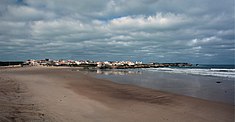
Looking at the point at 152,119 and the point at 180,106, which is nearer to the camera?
the point at 152,119

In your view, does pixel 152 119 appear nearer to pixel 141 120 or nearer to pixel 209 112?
pixel 141 120

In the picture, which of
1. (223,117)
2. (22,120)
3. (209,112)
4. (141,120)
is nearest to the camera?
(22,120)

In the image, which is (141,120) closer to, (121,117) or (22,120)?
(121,117)

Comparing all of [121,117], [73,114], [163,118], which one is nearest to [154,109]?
[163,118]

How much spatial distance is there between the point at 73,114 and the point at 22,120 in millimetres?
1707

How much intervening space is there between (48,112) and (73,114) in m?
0.82

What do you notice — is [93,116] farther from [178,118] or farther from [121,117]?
[178,118]

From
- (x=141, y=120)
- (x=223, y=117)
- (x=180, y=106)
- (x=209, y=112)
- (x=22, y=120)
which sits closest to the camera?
(x=22, y=120)

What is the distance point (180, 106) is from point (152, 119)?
2.93 meters

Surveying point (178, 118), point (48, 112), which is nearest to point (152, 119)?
point (178, 118)

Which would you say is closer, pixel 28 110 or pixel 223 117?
pixel 28 110

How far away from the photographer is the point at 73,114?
6.93 m

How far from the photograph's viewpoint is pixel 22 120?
5.68 meters

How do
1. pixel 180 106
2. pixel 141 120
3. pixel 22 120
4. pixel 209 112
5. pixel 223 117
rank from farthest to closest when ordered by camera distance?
pixel 180 106
pixel 209 112
pixel 223 117
pixel 141 120
pixel 22 120
